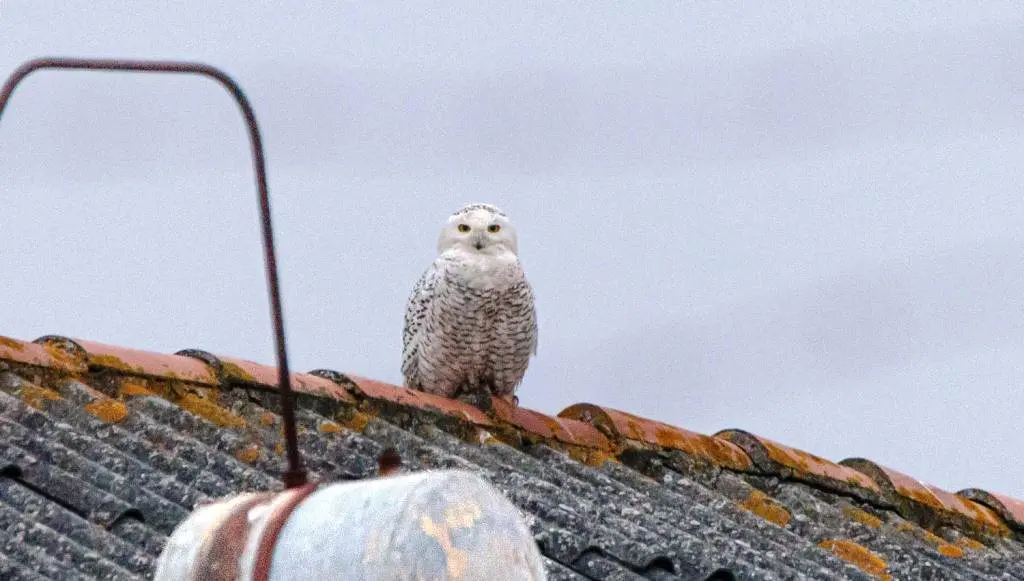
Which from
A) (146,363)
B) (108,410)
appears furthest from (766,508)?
(108,410)

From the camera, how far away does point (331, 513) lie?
172cm

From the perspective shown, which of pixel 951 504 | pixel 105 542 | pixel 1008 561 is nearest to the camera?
pixel 105 542

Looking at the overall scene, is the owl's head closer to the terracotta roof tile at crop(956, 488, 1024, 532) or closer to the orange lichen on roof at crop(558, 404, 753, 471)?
the orange lichen on roof at crop(558, 404, 753, 471)

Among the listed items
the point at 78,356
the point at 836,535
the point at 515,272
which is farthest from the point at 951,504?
the point at 78,356

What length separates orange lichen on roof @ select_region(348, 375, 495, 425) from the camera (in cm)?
491

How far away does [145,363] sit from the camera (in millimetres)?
4551

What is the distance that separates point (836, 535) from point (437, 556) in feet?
11.0

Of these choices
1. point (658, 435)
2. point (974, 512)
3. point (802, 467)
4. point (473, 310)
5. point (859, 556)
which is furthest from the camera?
point (473, 310)

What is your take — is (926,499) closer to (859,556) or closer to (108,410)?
(859,556)

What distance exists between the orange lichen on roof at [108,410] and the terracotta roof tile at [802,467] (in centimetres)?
190

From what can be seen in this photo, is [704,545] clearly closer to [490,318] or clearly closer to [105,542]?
[105,542]

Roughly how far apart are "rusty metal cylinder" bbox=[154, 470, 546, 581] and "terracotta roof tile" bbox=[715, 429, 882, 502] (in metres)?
3.71

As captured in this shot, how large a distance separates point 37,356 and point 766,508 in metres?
1.82

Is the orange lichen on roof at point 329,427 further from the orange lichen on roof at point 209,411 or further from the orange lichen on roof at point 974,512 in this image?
the orange lichen on roof at point 974,512
